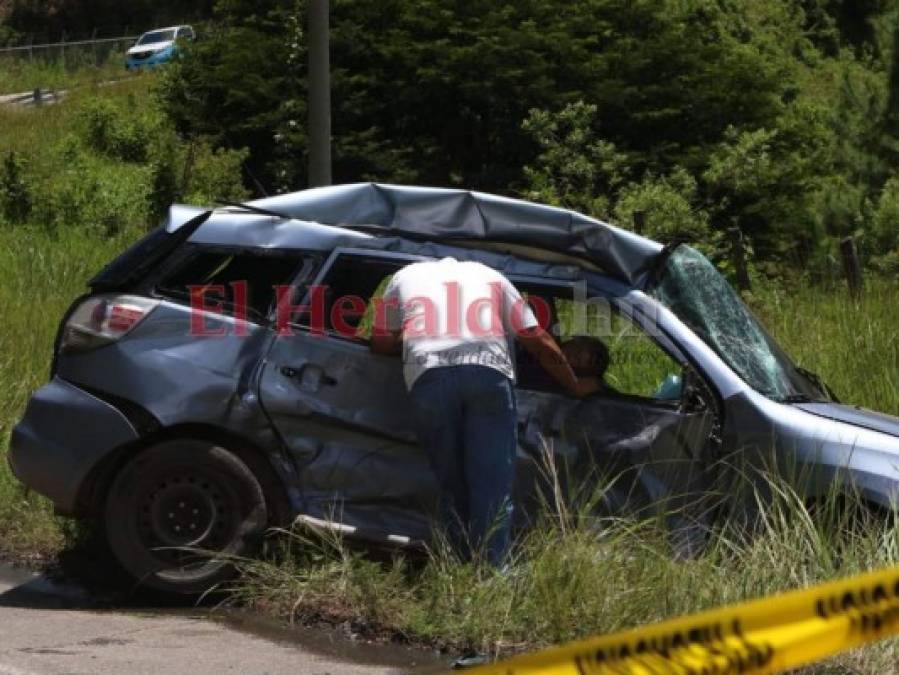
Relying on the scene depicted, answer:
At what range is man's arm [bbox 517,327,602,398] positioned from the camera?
22.1 feet

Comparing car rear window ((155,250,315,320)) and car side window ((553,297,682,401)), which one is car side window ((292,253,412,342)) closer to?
car rear window ((155,250,315,320))

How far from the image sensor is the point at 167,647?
6.16m

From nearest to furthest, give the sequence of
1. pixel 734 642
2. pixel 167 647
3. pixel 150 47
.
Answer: pixel 734 642 < pixel 167 647 < pixel 150 47

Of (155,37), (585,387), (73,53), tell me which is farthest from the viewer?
(73,53)

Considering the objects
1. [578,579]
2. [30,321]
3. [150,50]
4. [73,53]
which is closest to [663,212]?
[30,321]

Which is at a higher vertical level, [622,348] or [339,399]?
[622,348]

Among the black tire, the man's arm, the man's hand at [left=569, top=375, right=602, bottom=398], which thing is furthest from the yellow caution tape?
the black tire

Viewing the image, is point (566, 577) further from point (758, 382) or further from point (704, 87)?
point (704, 87)

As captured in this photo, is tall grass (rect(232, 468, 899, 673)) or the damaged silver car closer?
tall grass (rect(232, 468, 899, 673))

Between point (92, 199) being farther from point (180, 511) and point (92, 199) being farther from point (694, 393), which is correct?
point (694, 393)

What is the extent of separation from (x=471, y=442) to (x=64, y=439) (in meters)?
1.81

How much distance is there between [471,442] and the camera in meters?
6.58

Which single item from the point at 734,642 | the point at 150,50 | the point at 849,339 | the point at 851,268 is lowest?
the point at 849,339

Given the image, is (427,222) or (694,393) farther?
(427,222)
